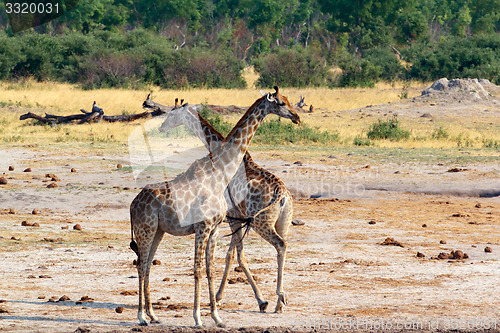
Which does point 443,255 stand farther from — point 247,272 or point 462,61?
point 462,61

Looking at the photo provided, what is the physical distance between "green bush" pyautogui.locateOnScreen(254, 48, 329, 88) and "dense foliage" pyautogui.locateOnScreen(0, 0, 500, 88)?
0.19 feet

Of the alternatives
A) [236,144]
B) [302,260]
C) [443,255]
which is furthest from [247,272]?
[443,255]

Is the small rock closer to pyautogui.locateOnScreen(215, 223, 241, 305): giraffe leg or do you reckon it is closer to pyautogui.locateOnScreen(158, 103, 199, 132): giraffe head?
pyautogui.locateOnScreen(215, 223, 241, 305): giraffe leg

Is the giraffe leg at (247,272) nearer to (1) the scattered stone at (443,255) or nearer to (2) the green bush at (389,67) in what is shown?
(1) the scattered stone at (443,255)

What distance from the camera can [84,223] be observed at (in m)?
11.1

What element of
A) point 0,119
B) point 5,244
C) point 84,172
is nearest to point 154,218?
point 5,244

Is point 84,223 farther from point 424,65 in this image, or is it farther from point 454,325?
point 424,65

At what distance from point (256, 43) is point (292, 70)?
71.0 ft

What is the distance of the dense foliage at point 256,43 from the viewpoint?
37062 mm

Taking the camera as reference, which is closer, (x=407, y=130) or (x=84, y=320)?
(x=84, y=320)

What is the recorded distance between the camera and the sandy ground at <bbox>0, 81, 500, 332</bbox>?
21.8 ft

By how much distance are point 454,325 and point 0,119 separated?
2053cm

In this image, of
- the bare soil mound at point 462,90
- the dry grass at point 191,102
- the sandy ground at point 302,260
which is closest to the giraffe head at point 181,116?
the sandy ground at point 302,260

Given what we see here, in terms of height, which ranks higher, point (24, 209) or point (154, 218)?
Answer: point (154, 218)
